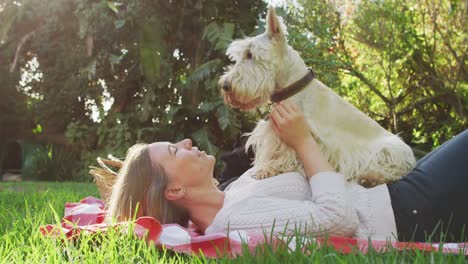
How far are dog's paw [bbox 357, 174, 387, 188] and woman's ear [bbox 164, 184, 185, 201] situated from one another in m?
1.02

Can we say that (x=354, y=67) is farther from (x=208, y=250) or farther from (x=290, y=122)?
(x=208, y=250)

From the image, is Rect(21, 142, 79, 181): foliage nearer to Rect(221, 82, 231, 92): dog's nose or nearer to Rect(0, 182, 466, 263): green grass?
Rect(221, 82, 231, 92): dog's nose

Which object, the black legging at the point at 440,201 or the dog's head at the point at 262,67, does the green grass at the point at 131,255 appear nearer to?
the black legging at the point at 440,201

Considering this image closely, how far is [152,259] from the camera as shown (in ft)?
6.26

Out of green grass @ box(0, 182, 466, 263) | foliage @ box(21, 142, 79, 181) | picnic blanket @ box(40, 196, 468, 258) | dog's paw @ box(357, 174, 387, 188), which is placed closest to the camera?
green grass @ box(0, 182, 466, 263)

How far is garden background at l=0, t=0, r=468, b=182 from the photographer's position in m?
10.6

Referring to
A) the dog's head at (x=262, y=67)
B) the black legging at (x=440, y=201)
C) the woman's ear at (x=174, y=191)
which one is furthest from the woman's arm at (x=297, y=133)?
the woman's ear at (x=174, y=191)

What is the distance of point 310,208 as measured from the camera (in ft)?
7.59

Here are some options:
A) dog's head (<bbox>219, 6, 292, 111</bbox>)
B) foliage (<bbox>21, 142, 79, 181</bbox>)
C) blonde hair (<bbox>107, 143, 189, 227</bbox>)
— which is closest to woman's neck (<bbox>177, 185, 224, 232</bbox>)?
blonde hair (<bbox>107, 143, 189, 227</bbox>)

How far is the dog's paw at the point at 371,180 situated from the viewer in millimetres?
2810

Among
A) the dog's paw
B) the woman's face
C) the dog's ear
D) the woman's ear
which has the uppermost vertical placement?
the dog's ear

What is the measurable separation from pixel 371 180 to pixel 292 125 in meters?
0.59

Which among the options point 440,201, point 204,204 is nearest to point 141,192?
point 204,204

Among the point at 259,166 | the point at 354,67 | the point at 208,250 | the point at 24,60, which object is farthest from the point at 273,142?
the point at 24,60
